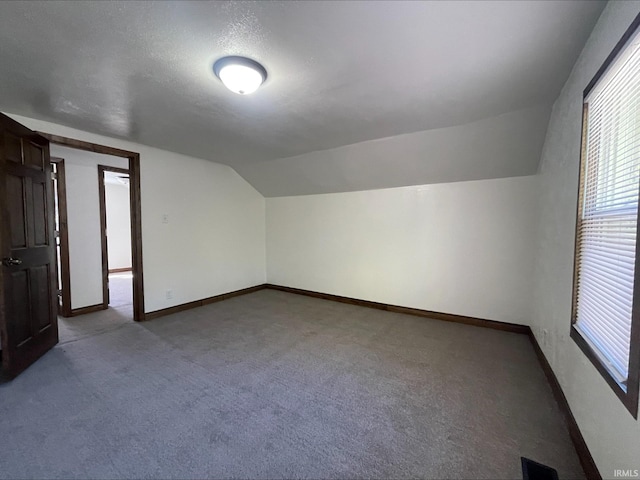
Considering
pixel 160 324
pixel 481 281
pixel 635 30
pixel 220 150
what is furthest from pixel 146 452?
pixel 481 281

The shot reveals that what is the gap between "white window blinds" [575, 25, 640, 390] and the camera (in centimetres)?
115

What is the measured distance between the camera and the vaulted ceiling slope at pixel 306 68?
1.33 metres

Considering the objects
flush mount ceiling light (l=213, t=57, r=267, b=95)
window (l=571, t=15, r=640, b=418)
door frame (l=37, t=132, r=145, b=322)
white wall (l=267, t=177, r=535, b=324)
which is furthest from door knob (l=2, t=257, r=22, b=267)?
window (l=571, t=15, r=640, b=418)

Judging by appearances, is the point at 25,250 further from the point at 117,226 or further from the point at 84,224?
the point at 117,226

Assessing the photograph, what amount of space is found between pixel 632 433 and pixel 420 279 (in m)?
2.79

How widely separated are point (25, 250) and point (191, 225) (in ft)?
6.14

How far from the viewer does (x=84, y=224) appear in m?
3.94

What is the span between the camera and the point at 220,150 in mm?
3693

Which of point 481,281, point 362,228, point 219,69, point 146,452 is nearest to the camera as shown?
point 146,452

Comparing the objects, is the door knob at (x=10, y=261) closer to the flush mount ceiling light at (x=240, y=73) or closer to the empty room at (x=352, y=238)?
the empty room at (x=352, y=238)

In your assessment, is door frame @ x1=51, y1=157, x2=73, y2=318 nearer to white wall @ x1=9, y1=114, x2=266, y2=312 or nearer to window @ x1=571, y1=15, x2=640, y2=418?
white wall @ x1=9, y1=114, x2=266, y2=312

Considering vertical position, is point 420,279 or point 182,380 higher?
point 420,279

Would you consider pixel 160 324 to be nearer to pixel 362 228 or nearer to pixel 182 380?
pixel 182 380

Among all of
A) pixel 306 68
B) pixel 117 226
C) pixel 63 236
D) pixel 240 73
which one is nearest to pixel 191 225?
pixel 63 236
